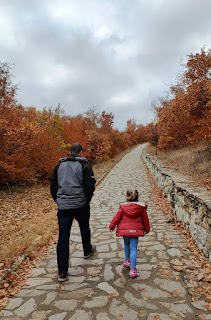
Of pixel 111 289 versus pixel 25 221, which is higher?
pixel 111 289

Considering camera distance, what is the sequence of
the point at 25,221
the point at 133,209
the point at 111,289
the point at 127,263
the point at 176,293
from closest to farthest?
the point at 176,293 < the point at 111,289 < the point at 133,209 < the point at 127,263 < the point at 25,221

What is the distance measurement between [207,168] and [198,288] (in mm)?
6351

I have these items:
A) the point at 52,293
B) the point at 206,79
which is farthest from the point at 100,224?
the point at 206,79

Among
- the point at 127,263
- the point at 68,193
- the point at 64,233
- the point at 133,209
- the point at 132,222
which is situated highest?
the point at 68,193

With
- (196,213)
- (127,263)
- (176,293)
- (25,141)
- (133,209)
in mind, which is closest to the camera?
(176,293)

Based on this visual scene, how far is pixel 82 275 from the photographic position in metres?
3.48

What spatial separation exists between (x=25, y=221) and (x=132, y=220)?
487cm

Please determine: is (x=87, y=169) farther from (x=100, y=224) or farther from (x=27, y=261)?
(x=100, y=224)

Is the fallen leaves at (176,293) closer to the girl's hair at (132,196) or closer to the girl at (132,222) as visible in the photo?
the girl at (132,222)

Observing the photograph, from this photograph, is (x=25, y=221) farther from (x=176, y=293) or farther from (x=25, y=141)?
(x=176, y=293)

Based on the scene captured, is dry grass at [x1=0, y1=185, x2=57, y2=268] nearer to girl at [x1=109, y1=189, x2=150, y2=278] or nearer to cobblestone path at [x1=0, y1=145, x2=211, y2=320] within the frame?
cobblestone path at [x1=0, y1=145, x2=211, y2=320]

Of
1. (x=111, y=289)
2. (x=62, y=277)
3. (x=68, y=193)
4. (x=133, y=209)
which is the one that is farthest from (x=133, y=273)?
(x=68, y=193)

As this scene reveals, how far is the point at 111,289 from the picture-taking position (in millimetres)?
3082

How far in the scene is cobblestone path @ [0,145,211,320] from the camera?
2.62 m
